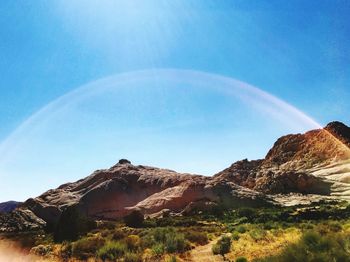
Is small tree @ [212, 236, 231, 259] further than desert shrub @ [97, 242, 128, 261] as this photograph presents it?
Yes

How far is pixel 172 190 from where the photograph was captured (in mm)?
84875

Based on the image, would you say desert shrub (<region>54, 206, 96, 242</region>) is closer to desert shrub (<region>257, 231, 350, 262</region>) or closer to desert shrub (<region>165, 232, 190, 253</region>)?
desert shrub (<region>165, 232, 190, 253</region>)

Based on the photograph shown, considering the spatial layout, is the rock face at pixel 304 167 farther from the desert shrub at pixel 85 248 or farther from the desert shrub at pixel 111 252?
the desert shrub at pixel 111 252

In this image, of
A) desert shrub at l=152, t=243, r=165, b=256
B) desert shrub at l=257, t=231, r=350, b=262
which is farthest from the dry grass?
desert shrub at l=152, t=243, r=165, b=256

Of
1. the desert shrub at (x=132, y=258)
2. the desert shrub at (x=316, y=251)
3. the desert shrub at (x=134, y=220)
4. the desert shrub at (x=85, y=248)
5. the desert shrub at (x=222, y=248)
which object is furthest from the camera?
the desert shrub at (x=134, y=220)

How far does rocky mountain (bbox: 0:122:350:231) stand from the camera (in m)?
76.4

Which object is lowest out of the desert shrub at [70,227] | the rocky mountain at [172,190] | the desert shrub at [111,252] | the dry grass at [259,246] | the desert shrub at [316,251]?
→ the dry grass at [259,246]

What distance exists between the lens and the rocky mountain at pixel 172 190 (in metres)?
76.4

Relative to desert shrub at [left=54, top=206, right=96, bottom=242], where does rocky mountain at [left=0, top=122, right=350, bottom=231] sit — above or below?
above

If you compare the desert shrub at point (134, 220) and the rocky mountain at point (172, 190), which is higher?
the rocky mountain at point (172, 190)

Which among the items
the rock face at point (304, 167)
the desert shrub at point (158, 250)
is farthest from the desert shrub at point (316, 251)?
the rock face at point (304, 167)

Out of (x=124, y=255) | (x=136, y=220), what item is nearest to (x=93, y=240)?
(x=124, y=255)

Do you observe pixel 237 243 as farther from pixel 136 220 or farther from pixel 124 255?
pixel 136 220

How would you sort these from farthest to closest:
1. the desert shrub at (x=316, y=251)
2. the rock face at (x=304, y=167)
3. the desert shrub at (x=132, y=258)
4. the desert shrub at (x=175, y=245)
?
the rock face at (x=304, y=167), the desert shrub at (x=175, y=245), the desert shrub at (x=132, y=258), the desert shrub at (x=316, y=251)
